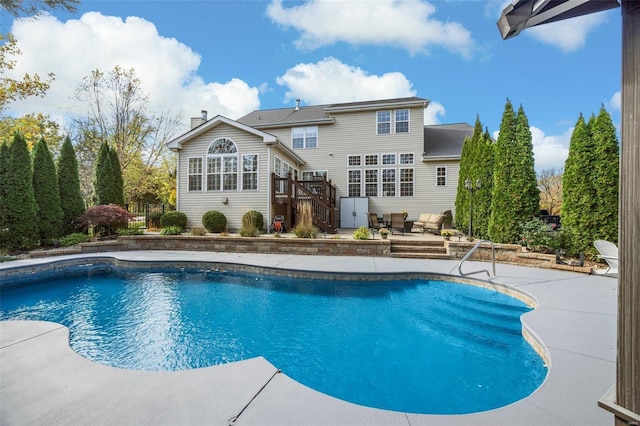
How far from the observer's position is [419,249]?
27.9 feet

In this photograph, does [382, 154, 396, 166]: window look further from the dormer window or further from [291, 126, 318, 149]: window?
[291, 126, 318, 149]: window

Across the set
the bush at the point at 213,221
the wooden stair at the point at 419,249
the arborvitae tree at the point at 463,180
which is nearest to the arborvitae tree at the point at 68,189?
the bush at the point at 213,221

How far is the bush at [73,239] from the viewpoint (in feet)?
30.7

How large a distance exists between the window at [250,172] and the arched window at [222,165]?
0.39 meters

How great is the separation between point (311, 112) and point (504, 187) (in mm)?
12300

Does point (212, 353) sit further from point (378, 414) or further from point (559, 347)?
point (559, 347)

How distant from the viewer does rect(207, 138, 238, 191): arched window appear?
1237 centimetres

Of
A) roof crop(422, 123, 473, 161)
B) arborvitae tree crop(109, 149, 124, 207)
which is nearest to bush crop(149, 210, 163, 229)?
arborvitae tree crop(109, 149, 124, 207)

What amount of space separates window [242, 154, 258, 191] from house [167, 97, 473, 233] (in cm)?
4

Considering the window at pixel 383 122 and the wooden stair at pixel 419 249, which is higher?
the window at pixel 383 122

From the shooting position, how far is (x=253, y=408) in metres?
1.95

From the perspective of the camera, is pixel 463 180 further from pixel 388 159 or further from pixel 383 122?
pixel 383 122

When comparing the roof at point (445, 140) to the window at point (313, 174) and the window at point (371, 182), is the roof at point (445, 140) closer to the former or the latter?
the window at point (371, 182)

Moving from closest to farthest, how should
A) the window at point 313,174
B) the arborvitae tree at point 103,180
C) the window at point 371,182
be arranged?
the arborvitae tree at point 103,180 → the window at point 371,182 → the window at point 313,174
